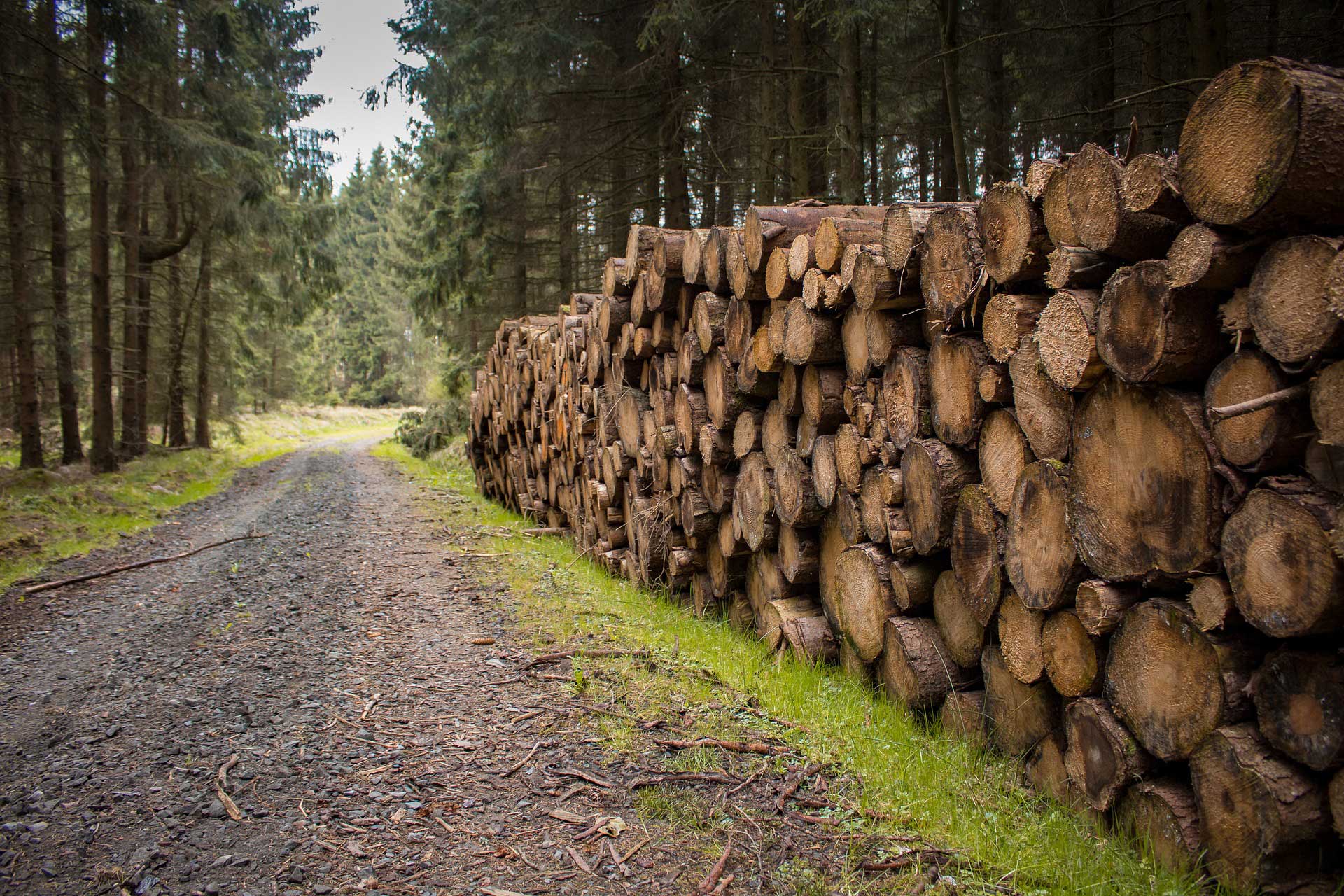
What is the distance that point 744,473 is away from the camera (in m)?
4.91

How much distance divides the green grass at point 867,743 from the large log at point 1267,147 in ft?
6.24

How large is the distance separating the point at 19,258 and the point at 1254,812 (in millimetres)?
15406

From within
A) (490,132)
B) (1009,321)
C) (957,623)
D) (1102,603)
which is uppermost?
(490,132)

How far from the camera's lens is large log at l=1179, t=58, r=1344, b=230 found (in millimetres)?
1807

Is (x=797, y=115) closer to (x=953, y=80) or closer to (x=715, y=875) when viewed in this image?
(x=953, y=80)

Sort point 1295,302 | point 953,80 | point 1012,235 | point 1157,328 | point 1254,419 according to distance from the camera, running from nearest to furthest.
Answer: point 1295,302 → point 1254,419 → point 1157,328 → point 1012,235 → point 953,80

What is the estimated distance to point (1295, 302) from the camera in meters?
1.88

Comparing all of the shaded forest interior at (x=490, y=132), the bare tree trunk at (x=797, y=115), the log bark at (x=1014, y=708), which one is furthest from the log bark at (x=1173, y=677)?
the bare tree trunk at (x=797, y=115)

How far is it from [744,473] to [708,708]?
1602mm

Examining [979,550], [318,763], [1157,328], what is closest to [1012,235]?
[1157,328]

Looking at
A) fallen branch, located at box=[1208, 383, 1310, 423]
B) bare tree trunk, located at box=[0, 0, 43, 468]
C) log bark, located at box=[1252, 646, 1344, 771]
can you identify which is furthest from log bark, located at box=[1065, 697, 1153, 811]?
bare tree trunk, located at box=[0, 0, 43, 468]

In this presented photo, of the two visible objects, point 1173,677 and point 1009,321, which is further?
point 1009,321

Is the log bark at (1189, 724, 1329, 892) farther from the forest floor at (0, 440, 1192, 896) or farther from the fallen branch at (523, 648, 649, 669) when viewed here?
the fallen branch at (523, 648, 649, 669)

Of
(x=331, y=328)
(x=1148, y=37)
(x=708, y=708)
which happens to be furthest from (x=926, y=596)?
(x=331, y=328)
